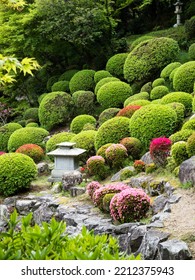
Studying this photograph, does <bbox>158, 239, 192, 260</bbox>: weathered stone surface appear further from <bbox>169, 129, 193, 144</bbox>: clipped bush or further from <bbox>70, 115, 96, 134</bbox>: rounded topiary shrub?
<bbox>70, 115, 96, 134</bbox>: rounded topiary shrub

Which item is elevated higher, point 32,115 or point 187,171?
point 187,171

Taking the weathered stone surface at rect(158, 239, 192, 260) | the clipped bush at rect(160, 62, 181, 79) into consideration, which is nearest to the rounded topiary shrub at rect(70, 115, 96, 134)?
the clipped bush at rect(160, 62, 181, 79)

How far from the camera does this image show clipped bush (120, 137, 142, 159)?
10.6 m

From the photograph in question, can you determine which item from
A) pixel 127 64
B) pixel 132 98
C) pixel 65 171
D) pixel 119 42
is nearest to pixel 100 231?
pixel 65 171

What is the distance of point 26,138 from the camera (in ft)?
47.2

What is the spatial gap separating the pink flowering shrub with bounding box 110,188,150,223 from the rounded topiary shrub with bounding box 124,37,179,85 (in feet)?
30.6

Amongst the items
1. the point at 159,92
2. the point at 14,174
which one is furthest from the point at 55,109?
the point at 14,174

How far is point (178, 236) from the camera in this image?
568 centimetres

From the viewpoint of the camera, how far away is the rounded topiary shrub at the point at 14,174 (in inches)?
421

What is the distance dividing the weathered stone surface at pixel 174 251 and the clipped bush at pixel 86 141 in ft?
23.1

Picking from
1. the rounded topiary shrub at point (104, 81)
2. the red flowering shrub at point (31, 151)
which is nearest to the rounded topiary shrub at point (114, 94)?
the rounded topiary shrub at point (104, 81)

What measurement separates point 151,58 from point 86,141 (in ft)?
17.3

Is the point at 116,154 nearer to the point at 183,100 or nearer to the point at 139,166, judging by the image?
the point at 139,166

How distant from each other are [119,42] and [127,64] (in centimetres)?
374
